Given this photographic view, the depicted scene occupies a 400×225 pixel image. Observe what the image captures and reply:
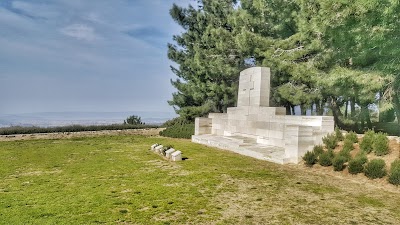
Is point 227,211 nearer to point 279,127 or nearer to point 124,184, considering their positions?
point 124,184

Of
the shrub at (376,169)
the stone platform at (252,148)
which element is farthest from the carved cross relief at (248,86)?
the shrub at (376,169)

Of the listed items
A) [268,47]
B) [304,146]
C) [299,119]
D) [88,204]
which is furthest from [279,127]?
[88,204]

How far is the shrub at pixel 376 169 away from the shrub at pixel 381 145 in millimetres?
1009

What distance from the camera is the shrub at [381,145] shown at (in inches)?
383

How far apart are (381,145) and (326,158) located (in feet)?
5.64

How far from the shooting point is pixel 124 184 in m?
8.40

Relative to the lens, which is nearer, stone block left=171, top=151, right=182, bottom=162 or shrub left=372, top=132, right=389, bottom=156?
shrub left=372, top=132, right=389, bottom=156

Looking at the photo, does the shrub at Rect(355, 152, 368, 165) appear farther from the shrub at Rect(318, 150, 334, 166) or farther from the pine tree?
the pine tree

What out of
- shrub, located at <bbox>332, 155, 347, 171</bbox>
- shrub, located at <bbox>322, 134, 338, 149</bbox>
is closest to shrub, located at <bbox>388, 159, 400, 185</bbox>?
shrub, located at <bbox>332, 155, 347, 171</bbox>

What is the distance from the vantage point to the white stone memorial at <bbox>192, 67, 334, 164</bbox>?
Result: 1180 centimetres

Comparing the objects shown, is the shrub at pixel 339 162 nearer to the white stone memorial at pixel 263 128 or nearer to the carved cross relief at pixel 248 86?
the white stone memorial at pixel 263 128

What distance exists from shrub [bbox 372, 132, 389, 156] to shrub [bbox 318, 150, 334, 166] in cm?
136

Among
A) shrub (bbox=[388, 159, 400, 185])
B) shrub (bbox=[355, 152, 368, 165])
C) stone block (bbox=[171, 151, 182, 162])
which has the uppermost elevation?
shrub (bbox=[355, 152, 368, 165])

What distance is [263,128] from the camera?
16047mm
